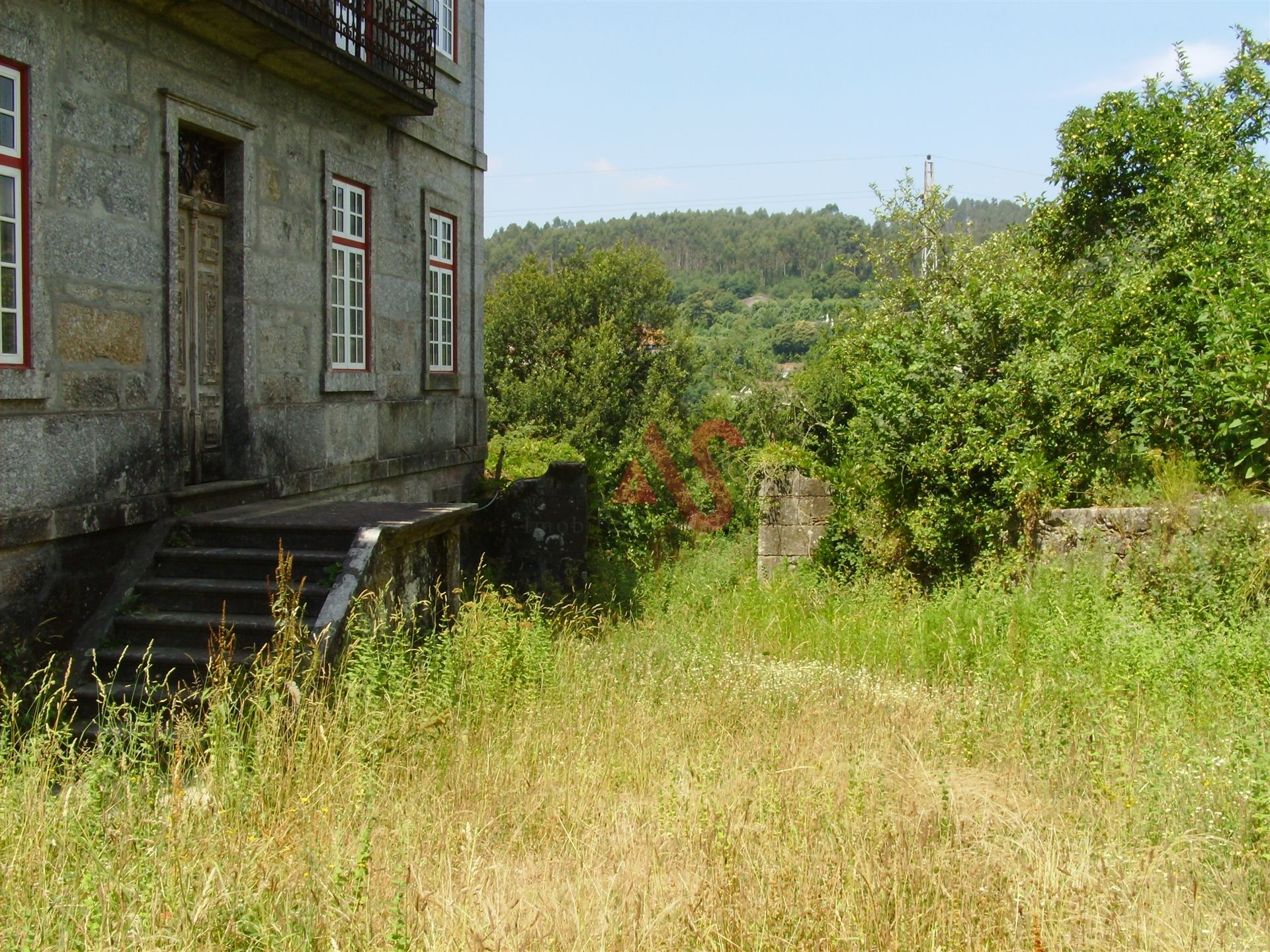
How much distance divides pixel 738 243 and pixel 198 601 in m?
80.8

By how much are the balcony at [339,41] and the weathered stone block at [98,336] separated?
2.24 metres

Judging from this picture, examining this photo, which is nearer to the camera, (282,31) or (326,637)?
(326,637)

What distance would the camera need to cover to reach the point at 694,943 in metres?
3.56

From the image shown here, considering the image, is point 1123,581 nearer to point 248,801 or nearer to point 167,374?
point 248,801

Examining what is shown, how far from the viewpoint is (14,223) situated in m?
6.70

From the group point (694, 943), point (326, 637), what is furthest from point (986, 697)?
point (326, 637)

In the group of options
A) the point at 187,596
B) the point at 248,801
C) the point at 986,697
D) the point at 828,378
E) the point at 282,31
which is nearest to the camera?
the point at 248,801

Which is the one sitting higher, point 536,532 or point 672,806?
point 536,532

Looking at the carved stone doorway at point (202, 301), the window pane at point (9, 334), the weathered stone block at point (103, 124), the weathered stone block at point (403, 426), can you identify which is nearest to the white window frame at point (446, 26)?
the weathered stone block at point (403, 426)

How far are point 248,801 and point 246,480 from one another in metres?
4.96

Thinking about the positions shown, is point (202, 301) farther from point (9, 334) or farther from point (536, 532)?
point (536, 532)

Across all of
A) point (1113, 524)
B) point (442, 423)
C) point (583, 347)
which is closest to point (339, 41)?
point (442, 423)

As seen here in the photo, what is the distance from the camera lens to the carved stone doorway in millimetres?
8734

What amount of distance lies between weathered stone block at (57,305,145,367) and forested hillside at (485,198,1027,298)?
55142 mm
